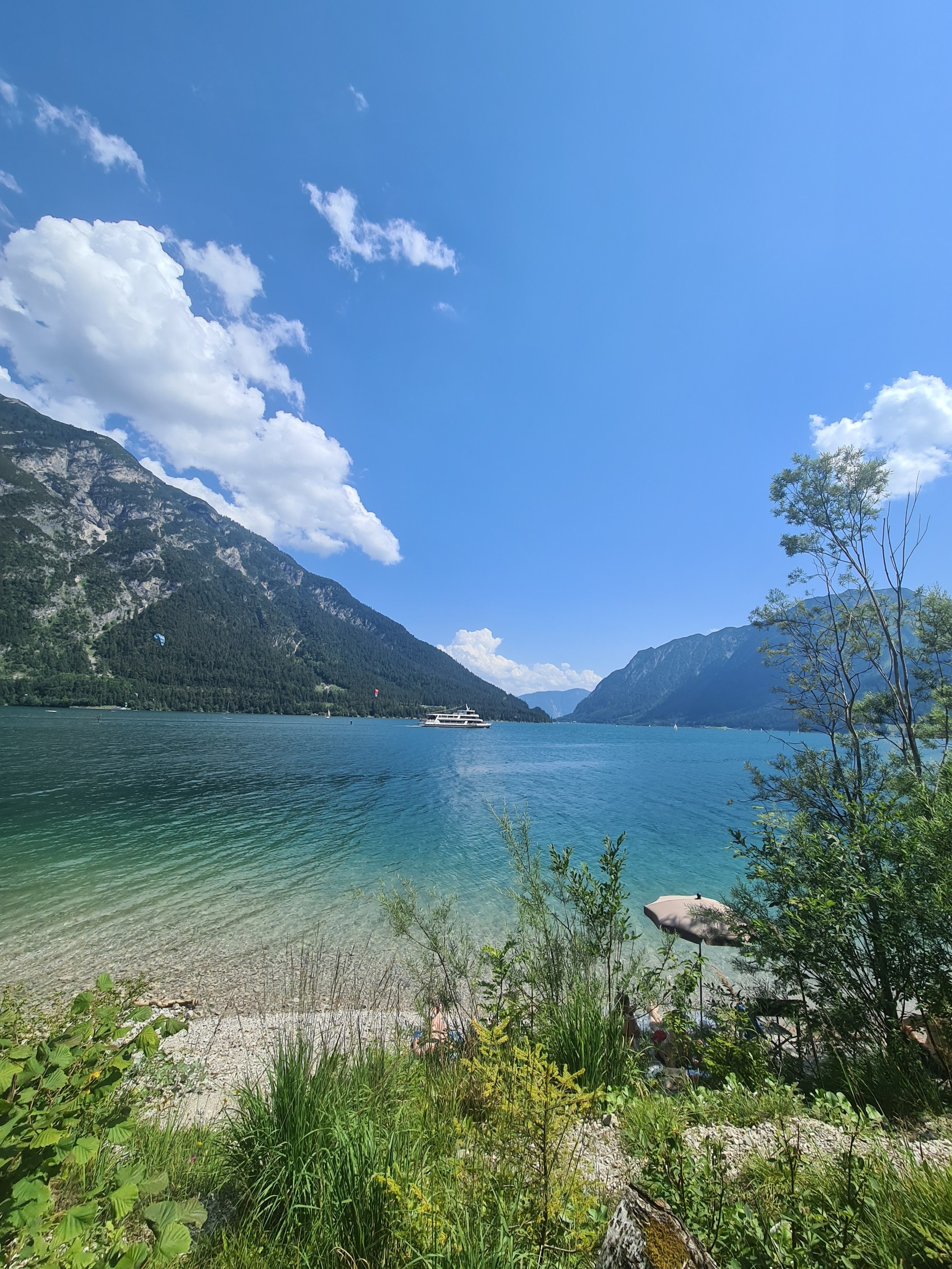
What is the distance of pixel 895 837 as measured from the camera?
5.49 metres

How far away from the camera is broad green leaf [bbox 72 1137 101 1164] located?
5.94 feet

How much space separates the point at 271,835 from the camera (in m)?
20.8

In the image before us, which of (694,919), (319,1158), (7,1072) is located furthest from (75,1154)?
(694,919)

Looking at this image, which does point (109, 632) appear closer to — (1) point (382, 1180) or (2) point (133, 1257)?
(1) point (382, 1180)

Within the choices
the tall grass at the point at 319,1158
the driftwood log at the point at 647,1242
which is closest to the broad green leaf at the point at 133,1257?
the tall grass at the point at 319,1158

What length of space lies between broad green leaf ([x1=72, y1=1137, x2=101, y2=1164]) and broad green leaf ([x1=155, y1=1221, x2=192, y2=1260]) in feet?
1.27

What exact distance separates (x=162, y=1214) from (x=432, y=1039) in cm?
467

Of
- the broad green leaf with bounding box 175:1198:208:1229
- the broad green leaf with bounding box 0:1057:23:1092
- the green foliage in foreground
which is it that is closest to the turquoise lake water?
the green foliage in foreground

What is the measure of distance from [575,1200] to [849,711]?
11.5m

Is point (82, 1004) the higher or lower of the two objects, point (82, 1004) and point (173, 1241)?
the higher

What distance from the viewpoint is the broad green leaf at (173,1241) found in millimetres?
1664

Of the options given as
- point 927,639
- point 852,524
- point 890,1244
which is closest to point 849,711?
point 927,639

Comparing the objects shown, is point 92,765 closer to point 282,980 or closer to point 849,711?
point 282,980

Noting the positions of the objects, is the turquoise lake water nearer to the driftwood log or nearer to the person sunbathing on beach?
the person sunbathing on beach
